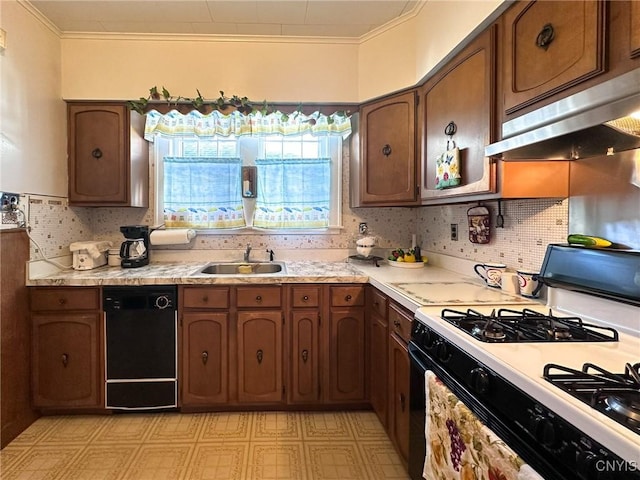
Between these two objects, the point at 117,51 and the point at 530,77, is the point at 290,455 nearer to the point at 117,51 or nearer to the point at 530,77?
the point at 530,77

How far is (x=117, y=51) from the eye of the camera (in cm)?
264

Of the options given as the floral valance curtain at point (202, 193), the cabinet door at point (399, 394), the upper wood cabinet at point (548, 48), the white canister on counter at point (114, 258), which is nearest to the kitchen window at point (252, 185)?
the floral valance curtain at point (202, 193)

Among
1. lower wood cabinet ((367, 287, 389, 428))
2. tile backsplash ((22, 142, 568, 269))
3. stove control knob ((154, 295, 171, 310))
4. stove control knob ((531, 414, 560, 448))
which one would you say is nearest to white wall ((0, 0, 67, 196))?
tile backsplash ((22, 142, 568, 269))

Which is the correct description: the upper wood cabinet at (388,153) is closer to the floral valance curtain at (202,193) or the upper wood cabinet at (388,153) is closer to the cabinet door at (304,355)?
the cabinet door at (304,355)

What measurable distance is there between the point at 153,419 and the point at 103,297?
85 cm

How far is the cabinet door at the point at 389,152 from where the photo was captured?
242cm

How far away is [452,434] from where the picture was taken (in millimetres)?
1135

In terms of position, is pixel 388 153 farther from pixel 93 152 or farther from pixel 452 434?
pixel 93 152

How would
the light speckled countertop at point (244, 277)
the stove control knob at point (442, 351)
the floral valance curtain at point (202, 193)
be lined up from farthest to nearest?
the floral valance curtain at point (202, 193)
the light speckled countertop at point (244, 277)
the stove control knob at point (442, 351)

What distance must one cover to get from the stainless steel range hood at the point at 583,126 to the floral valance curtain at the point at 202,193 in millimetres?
2133

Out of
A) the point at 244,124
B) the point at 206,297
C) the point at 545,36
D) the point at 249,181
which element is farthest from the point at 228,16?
the point at 545,36

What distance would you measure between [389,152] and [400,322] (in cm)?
124

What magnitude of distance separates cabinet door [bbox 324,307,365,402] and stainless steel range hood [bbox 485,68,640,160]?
1367 mm

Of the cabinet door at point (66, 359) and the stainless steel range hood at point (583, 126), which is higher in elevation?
the stainless steel range hood at point (583, 126)
